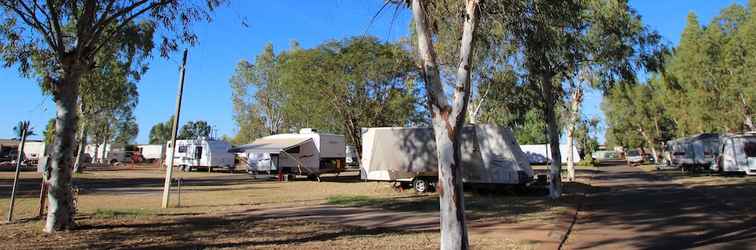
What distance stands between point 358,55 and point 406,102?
4.20m

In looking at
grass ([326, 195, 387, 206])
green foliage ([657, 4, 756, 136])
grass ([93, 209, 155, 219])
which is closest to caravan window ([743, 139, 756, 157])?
green foliage ([657, 4, 756, 136])

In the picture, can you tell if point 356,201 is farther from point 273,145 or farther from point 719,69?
point 719,69

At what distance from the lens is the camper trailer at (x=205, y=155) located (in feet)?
136

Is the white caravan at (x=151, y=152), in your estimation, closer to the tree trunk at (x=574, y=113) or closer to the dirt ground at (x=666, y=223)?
the tree trunk at (x=574, y=113)

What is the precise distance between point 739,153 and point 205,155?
35.2 meters

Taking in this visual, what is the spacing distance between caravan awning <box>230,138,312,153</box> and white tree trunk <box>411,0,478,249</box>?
76.3ft

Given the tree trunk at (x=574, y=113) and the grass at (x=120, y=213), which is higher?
the tree trunk at (x=574, y=113)

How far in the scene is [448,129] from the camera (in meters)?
6.38

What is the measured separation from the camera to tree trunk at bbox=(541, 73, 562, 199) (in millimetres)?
16422

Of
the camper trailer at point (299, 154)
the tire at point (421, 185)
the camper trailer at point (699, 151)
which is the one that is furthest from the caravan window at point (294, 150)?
the camper trailer at point (699, 151)

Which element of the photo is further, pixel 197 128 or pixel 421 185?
pixel 197 128

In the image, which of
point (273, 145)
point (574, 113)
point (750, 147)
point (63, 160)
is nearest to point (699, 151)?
point (750, 147)

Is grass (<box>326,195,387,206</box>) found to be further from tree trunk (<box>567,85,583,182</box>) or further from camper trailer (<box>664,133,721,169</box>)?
camper trailer (<box>664,133,721,169</box>)

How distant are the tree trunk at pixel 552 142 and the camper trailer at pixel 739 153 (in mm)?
16877
